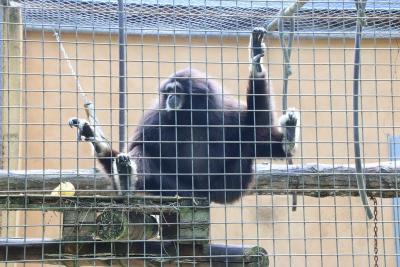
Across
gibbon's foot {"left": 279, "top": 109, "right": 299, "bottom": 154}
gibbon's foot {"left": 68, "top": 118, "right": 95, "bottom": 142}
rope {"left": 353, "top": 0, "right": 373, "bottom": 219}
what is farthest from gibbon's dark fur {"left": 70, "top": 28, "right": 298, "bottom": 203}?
rope {"left": 353, "top": 0, "right": 373, "bottom": 219}

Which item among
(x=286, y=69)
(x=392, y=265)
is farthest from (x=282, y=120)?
(x=392, y=265)

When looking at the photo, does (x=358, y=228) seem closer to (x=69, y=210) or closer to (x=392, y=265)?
(x=392, y=265)

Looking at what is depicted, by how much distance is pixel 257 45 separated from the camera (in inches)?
171

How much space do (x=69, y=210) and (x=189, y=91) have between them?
164 cm

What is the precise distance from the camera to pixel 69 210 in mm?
3799

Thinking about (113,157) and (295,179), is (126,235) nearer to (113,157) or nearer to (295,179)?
(113,157)

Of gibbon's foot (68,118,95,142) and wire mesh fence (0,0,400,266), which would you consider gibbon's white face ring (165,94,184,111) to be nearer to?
wire mesh fence (0,0,400,266)

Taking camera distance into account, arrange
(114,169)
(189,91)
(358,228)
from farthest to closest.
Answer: (358,228) < (189,91) < (114,169)

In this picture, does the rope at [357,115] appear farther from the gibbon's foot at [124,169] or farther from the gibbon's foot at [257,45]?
the gibbon's foot at [124,169]

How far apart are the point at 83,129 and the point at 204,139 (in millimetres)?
1001

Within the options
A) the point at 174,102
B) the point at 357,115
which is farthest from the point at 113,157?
the point at 357,115

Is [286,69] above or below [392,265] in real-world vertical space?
above

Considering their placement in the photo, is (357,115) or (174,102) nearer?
(357,115)

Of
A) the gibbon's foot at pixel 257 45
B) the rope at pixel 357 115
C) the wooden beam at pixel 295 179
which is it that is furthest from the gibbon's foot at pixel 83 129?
the rope at pixel 357 115
